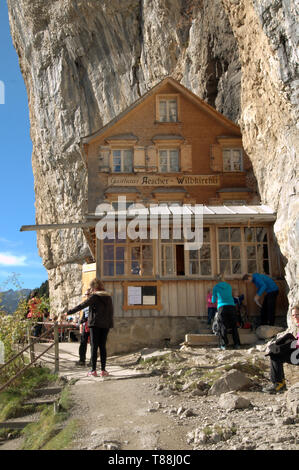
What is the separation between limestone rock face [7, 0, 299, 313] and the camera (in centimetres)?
1128

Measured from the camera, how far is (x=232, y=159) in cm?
2089

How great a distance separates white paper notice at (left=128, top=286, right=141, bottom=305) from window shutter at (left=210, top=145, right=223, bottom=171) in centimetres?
1044

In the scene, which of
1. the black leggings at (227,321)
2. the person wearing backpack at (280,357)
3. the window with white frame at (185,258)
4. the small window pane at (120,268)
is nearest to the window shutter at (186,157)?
the window with white frame at (185,258)

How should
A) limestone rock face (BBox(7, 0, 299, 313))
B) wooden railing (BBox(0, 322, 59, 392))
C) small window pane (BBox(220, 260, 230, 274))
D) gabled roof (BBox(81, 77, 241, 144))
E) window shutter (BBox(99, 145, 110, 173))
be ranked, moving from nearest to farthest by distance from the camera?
wooden railing (BBox(0, 322, 59, 392))
limestone rock face (BBox(7, 0, 299, 313))
small window pane (BBox(220, 260, 230, 274))
window shutter (BBox(99, 145, 110, 173))
gabled roof (BBox(81, 77, 241, 144))

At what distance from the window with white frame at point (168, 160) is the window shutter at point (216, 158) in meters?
1.69

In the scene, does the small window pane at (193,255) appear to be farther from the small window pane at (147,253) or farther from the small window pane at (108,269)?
the small window pane at (108,269)

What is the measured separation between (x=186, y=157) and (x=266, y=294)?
35.9 ft

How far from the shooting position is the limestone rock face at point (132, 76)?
1128cm

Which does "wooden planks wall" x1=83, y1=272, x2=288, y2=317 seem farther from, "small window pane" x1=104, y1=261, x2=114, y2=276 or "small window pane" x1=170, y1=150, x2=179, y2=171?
"small window pane" x1=170, y1=150, x2=179, y2=171

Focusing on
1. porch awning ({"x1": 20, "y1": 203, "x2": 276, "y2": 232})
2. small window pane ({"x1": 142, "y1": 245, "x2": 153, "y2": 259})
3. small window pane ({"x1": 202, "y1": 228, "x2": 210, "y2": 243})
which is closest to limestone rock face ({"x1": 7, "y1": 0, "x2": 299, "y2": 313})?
porch awning ({"x1": 20, "y1": 203, "x2": 276, "y2": 232})

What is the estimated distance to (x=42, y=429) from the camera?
600 cm

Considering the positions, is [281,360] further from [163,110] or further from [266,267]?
[163,110]
